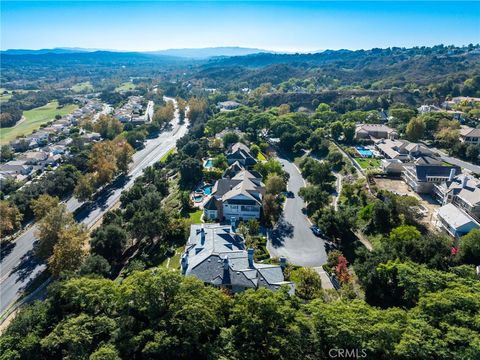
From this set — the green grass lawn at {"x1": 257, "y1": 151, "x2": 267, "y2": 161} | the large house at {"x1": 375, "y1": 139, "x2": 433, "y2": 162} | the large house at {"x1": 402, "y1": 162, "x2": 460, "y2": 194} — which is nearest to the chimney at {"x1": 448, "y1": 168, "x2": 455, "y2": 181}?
the large house at {"x1": 402, "y1": 162, "x2": 460, "y2": 194}

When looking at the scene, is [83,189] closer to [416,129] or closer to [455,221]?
[455,221]

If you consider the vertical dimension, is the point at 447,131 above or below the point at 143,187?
above

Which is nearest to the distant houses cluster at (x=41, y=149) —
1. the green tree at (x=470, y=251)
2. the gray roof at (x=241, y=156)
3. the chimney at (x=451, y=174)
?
the gray roof at (x=241, y=156)

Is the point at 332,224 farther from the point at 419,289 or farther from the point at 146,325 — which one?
the point at 146,325

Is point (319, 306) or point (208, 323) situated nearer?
point (208, 323)

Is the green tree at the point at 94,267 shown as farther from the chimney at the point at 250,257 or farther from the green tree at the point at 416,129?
the green tree at the point at 416,129

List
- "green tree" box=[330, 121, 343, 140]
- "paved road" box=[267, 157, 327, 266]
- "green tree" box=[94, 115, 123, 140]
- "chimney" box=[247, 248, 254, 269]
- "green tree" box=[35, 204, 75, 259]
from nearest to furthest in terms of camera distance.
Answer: "chimney" box=[247, 248, 254, 269] < "green tree" box=[35, 204, 75, 259] < "paved road" box=[267, 157, 327, 266] < "green tree" box=[330, 121, 343, 140] < "green tree" box=[94, 115, 123, 140]

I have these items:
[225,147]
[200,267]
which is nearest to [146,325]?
[200,267]

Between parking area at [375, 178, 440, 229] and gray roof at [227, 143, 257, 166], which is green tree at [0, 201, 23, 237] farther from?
parking area at [375, 178, 440, 229]
